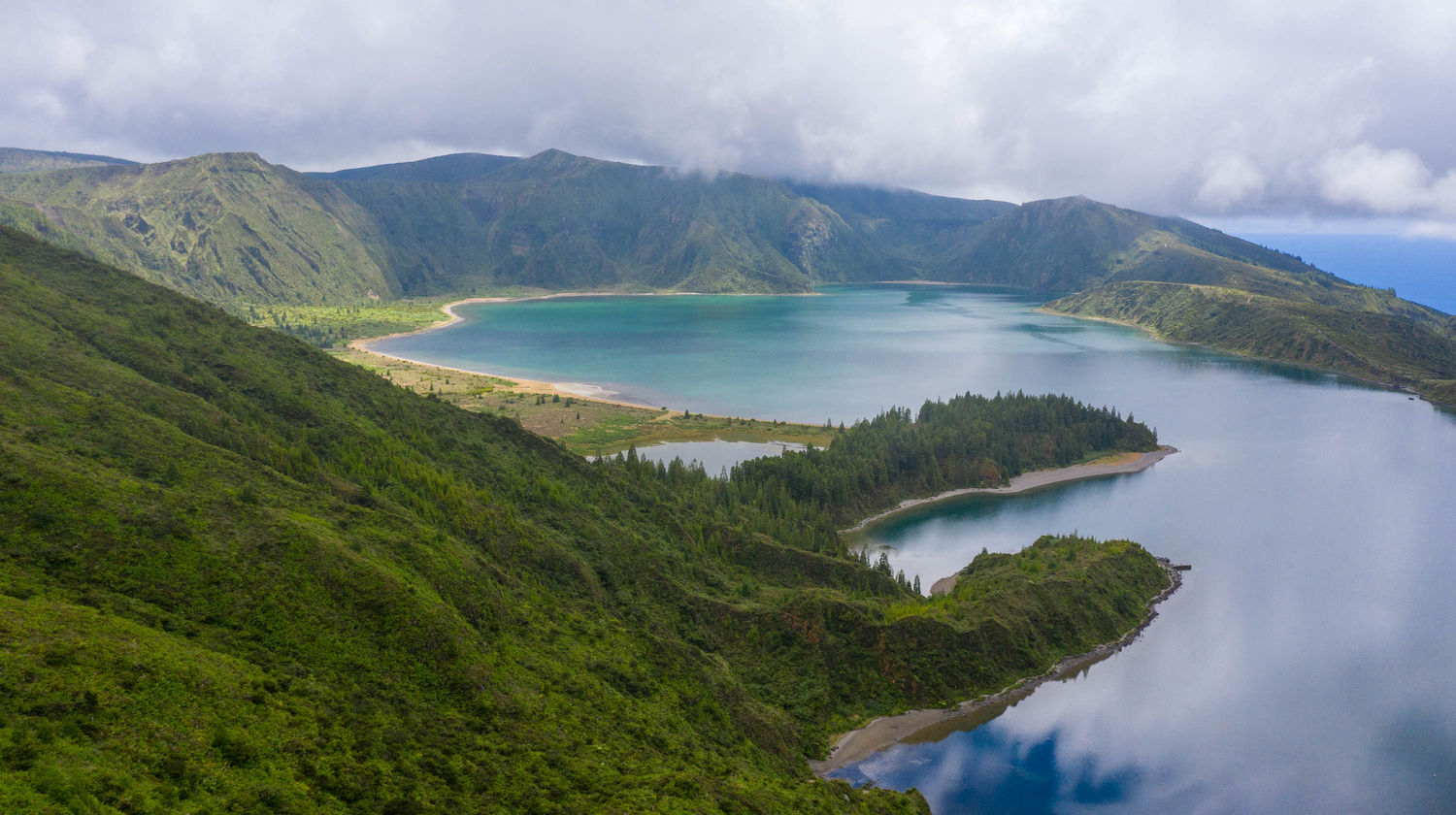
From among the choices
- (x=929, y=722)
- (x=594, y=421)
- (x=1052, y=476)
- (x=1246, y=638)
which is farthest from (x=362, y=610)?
(x=1052, y=476)

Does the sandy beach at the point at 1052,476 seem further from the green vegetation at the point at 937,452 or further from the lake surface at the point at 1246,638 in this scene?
the lake surface at the point at 1246,638

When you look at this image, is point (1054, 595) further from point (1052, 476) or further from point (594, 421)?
point (594, 421)

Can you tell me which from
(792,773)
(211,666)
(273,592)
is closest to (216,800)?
(211,666)

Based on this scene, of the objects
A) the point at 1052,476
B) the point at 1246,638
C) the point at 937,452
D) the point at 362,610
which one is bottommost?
the point at 1246,638

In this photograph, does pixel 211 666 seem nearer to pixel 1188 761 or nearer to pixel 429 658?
pixel 429 658

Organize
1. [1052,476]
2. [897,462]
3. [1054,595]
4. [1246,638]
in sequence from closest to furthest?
1. [1054,595]
2. [1246,638]
3. [897,462]
4. [1052,476]

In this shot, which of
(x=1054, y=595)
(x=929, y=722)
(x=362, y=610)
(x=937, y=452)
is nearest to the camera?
(x=362, y=610)
